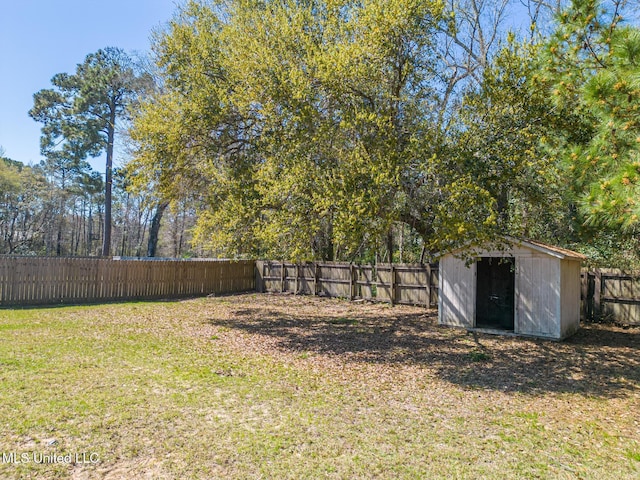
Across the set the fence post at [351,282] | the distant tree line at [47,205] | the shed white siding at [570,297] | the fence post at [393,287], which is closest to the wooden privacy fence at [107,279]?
the fence post at [351,282]

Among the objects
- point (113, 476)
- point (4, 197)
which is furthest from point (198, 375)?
point (4, 197)

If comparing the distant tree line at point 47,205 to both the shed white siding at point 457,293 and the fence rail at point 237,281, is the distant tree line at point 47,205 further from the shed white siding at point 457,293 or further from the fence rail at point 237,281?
the shed white siding at point 457,293

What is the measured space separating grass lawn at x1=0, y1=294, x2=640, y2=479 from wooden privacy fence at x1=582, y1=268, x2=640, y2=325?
53.6 inches

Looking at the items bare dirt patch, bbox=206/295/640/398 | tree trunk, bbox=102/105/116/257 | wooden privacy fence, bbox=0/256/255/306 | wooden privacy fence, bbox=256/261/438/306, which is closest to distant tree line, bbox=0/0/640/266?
bare dirt patch, bbox=206/295/640/398

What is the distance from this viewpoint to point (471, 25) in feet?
50.0

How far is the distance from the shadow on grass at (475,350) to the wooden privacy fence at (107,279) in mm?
5604

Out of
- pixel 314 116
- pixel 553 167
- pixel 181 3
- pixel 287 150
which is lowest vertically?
pixel 553 167

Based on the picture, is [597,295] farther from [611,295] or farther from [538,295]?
[538,295]

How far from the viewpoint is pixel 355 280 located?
1580 cm

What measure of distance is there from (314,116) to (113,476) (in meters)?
7.02

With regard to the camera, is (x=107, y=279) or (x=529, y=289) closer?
(x=529, y=289)

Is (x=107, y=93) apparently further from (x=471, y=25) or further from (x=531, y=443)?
(x=531, y=443)

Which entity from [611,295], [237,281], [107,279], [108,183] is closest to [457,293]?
[611,295]

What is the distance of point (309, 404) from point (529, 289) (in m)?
6.51
